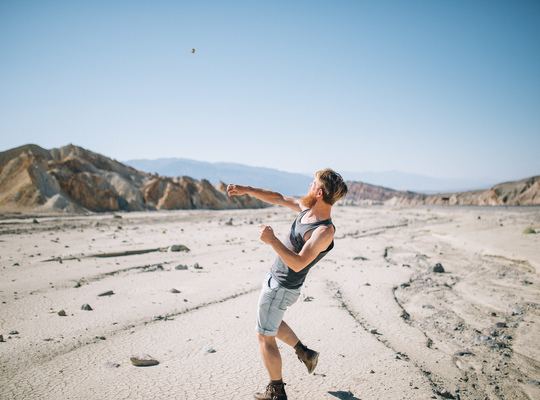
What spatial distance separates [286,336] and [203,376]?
102cm

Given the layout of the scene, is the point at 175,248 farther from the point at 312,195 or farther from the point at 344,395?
the point at 312,195

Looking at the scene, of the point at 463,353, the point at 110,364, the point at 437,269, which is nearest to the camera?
the point at 110,364

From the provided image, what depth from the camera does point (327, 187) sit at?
99.0 inches

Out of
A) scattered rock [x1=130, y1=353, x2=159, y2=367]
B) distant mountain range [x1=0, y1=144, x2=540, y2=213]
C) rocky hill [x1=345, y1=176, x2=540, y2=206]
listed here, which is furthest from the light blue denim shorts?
rocky hill [x1=345, y1=176, x2=540, y2=206]

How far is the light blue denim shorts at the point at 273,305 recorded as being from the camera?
8.45ft

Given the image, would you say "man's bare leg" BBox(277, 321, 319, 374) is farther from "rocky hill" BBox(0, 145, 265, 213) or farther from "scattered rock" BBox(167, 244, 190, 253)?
"rocky hill" BBox(0, 145, 265, 213)

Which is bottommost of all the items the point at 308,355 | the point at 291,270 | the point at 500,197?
the point at 308,355

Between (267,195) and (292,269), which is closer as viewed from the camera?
(292,269)

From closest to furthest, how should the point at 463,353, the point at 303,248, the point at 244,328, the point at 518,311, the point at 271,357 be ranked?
1. the point at 303,248
2. the point at 271,357
3. the point at 463,353
4. the point at 244,328
5. the point at 518,311

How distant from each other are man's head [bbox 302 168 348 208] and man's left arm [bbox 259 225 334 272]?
24 cm

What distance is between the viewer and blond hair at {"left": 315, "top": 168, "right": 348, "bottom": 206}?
2.51m

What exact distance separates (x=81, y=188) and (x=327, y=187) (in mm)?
26314

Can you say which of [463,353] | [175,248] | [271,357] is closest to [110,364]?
[271,357]

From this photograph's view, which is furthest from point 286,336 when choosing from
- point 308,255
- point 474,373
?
point 474,373
